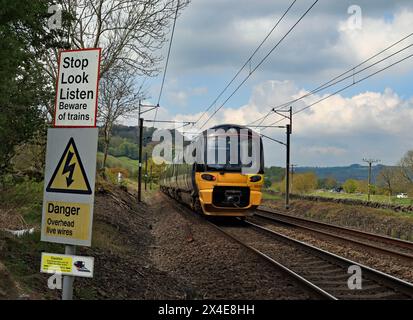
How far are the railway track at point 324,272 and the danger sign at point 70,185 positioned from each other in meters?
4.31

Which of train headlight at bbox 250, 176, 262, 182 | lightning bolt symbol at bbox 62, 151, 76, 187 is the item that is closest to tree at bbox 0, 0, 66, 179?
lightning bolt symbol at bbox 62, 151, 76, 187

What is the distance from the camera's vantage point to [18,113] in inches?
426

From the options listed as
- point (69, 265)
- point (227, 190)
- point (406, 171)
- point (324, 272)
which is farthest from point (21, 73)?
point (406, 171)

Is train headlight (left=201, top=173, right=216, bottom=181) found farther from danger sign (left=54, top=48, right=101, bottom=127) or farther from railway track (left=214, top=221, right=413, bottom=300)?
danger sign (left=54, top=48, right=101, bottom=127)

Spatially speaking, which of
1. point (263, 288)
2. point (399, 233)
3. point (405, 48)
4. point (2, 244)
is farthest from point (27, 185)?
point (399, 233)

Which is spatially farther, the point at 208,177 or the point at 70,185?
the point at 208,177

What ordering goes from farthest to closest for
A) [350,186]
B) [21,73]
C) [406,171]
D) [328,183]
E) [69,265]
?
[328,183] < [350,186] < [406,171] < [21,73] < [69,265]

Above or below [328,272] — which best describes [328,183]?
above

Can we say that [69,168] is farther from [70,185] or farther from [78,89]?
[78,89]

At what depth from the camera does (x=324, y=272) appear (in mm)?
9914

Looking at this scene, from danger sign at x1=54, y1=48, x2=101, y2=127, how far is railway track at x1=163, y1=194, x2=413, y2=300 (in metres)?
4.67

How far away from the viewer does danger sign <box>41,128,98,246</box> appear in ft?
14.4

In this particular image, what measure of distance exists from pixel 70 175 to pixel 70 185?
3.5 inches
